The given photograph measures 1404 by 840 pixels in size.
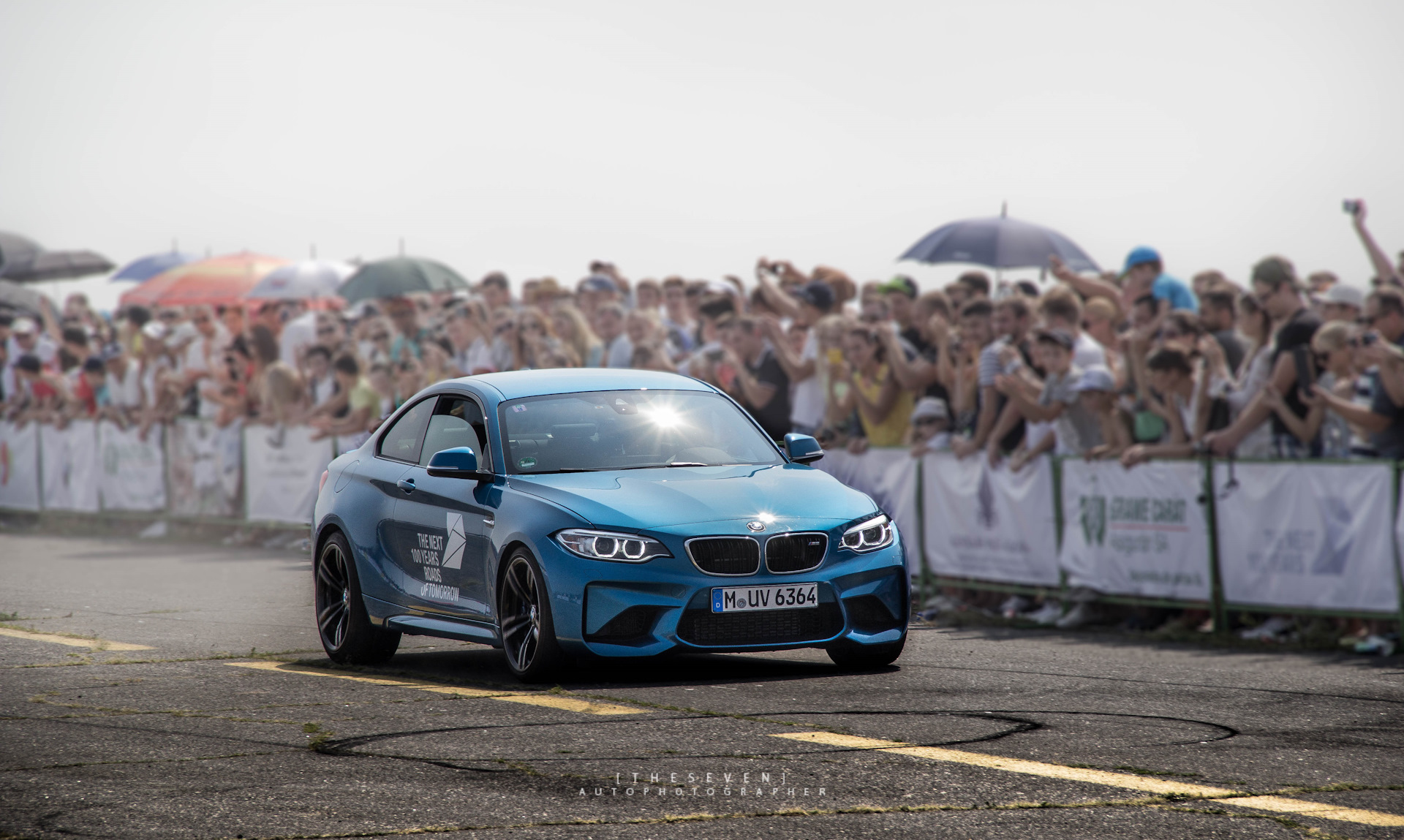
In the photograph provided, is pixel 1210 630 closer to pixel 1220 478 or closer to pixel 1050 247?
pixel 1220 478

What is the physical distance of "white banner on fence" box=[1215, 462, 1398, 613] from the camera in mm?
12281

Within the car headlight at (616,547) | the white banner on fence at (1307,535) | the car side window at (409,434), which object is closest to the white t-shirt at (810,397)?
the white banner on fence at (1307,535)

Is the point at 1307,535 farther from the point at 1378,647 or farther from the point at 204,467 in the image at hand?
the point at 204,467

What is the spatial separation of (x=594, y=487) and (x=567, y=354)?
9565 mm

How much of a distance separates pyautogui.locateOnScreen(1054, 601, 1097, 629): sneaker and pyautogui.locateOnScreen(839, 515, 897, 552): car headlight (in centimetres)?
460

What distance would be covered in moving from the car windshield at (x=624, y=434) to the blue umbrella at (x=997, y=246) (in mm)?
8175

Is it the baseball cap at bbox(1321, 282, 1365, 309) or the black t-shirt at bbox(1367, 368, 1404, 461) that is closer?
the black t-shirt at bbox(1367, 368, 1404, 461)

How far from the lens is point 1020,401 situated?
14.8m

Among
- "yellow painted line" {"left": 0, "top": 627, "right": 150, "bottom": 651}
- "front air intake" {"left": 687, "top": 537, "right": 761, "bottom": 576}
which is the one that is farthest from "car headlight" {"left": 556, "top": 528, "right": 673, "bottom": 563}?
"yellow painted line" {"left": 0, "top": 627, "right": 150, "bottom": 651}

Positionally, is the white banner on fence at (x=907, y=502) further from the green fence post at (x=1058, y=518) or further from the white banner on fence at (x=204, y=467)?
the white banner on fence at (x=204, y=467)

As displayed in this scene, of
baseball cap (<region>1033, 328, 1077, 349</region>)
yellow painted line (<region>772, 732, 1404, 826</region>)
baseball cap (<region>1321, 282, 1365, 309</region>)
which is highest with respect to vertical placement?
baseball cap (<region>1321, 282, 1365, 309</region>)

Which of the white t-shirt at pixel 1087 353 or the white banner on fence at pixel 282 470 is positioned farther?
the white banner on fence at pixel 282 470

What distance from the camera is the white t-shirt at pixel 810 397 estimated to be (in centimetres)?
1686

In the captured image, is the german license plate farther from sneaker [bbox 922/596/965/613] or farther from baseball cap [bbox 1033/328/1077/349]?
sneaker [bbox 922/596/965/613]
